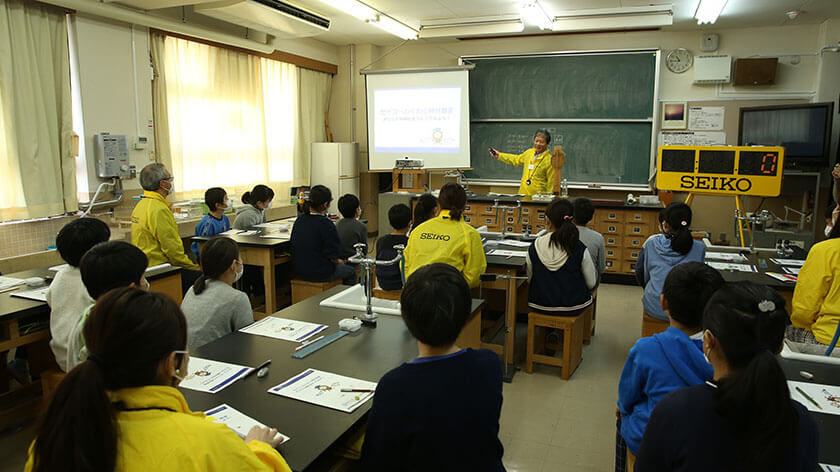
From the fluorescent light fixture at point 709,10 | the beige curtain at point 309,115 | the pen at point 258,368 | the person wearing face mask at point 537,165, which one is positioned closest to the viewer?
the pen at point 258,368

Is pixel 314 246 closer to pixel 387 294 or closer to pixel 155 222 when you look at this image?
pixel 387 294

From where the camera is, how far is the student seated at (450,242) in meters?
3.29

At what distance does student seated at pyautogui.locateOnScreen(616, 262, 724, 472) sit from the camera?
168 cm

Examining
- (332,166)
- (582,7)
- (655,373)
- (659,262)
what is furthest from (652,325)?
(332,166)

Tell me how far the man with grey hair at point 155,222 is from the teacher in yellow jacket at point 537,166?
12.4 ft

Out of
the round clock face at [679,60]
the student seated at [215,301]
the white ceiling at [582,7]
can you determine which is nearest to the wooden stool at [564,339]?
the student seated at [215,301]

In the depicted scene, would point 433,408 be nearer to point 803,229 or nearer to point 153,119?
point 153,119

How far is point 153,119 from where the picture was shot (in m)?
5.52

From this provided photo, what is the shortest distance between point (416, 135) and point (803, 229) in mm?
4766

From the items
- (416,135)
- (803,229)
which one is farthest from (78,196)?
(803,229)

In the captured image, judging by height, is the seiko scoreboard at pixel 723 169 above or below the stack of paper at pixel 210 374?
above

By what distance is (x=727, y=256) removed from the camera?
3.83m

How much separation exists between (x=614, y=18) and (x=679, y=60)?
1.16 meters

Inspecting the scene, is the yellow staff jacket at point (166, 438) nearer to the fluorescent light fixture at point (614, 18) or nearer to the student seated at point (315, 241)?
the student seated at point (315, 241)
